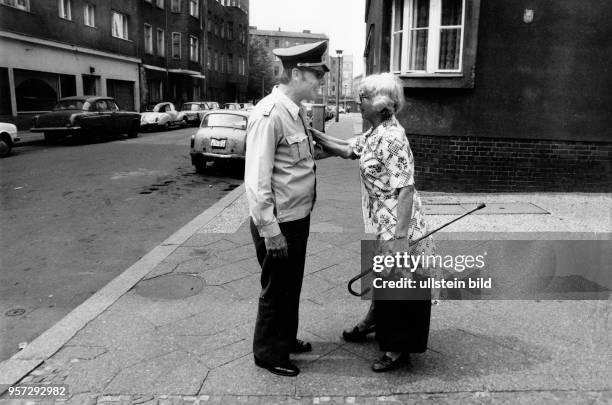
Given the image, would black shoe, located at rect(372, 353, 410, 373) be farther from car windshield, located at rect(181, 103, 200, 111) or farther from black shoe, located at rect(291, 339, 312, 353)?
car windshield, located at rect(181, 103, 200, 111)

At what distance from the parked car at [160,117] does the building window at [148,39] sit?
8684 millimetres

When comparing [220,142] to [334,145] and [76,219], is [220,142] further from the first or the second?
[334,145]

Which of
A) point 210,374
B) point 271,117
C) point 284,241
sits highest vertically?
point 271,117

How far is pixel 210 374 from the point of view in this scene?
3.24 m

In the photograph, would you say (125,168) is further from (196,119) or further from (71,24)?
(196,119)

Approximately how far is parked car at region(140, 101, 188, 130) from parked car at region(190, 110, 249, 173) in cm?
1411

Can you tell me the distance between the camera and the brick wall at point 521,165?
9.05m

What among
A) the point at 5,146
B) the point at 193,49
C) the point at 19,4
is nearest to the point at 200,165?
the point at 5,146

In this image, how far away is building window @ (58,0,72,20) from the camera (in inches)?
992

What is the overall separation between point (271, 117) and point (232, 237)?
367 centimetres

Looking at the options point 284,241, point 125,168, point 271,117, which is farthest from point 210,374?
point 125,168

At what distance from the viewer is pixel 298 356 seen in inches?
138

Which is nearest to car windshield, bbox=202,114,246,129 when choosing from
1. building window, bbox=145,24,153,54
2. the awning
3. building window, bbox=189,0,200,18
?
building window, bbox=145,24,153,54

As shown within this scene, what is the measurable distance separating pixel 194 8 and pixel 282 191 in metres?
43.5
